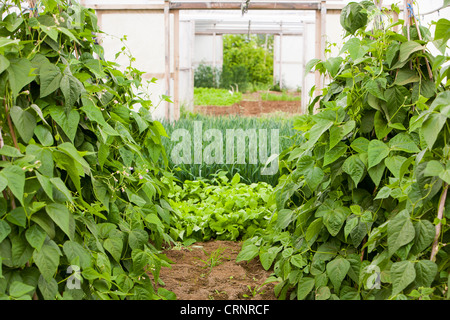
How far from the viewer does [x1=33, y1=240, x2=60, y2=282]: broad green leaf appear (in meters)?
1.00

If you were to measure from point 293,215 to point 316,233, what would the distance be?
0.19m

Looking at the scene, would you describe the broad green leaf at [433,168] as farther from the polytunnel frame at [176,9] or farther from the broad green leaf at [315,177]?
the polytunnel frame at [176,9]

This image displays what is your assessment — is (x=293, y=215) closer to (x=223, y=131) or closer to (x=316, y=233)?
(x=316, y=233)

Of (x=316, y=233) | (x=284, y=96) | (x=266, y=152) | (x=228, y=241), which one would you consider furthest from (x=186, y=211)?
(x=284, y=96)

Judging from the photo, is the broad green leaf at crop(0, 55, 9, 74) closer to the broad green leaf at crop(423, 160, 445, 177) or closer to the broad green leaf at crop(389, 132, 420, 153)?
the broad green leaf at crop(423, 160, 445, 177)

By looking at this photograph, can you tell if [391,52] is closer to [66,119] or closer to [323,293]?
[323,293]

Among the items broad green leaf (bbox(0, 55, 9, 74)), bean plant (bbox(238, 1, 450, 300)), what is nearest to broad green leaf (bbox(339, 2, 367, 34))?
bean plant (bbox(238, 1, 450, 300))

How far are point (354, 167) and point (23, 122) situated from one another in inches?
36.8

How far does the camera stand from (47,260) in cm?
102

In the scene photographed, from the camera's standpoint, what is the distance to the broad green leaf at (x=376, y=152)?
1.38 metres

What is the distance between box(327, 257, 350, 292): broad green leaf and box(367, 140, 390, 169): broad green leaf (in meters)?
0.32

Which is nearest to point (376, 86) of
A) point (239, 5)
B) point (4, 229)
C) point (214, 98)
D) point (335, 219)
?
point (335, 219)

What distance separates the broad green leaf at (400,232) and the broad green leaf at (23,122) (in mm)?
846

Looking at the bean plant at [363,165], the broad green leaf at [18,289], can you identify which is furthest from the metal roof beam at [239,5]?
the broad green leaf at [18,289]
